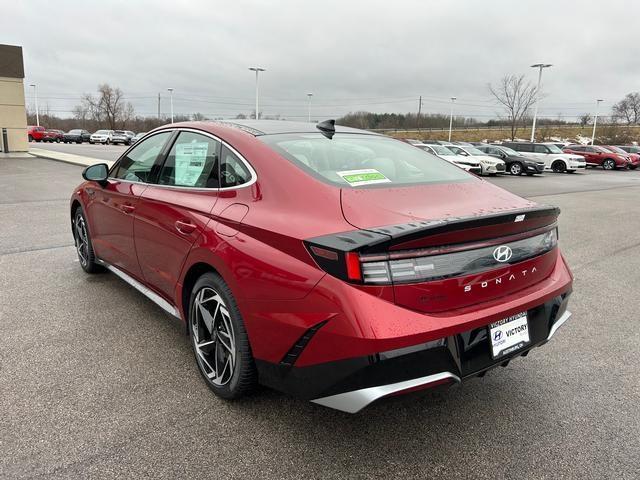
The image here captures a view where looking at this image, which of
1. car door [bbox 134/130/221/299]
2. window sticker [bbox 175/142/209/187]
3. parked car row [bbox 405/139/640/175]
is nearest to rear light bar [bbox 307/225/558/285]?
car door [bbox 134/130/221/299]

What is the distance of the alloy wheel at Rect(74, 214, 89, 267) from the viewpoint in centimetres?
490

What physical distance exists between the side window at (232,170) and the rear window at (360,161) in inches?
7.9

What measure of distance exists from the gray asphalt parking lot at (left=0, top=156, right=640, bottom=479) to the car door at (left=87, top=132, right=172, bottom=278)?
481 mm

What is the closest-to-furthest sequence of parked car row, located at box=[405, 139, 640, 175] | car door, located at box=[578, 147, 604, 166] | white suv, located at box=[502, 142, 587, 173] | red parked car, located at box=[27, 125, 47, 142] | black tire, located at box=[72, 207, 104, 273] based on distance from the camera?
black tire, located at box=[72, 207, 104, 273]
parked car row, located at box=[405, 139, 640, 175]
white suv, located at box=[502, 142, 587, 173]
car door, located at box=[578, 147, 604, 166]
red parked car, located at box=[27, 125, 47, 142]

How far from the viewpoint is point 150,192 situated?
3438 mm

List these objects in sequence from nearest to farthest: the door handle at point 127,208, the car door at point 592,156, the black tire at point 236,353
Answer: the black tire at point 236,353
the door handle at point 127,208
the car door at point 592,156

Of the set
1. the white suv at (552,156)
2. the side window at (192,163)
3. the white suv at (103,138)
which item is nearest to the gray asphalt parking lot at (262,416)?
the side window at (192,163)

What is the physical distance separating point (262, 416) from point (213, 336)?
53 cm

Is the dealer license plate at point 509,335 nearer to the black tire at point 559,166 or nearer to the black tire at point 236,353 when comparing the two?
the black tire at point 236,353

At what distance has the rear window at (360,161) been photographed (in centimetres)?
263

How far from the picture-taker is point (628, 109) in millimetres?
84312

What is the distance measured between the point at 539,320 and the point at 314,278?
1261mm

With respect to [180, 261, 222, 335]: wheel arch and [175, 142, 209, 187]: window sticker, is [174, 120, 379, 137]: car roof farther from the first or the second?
[180, 261, 222, 335]: wheel arch

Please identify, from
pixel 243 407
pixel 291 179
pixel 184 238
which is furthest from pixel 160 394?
pixel 291 179
